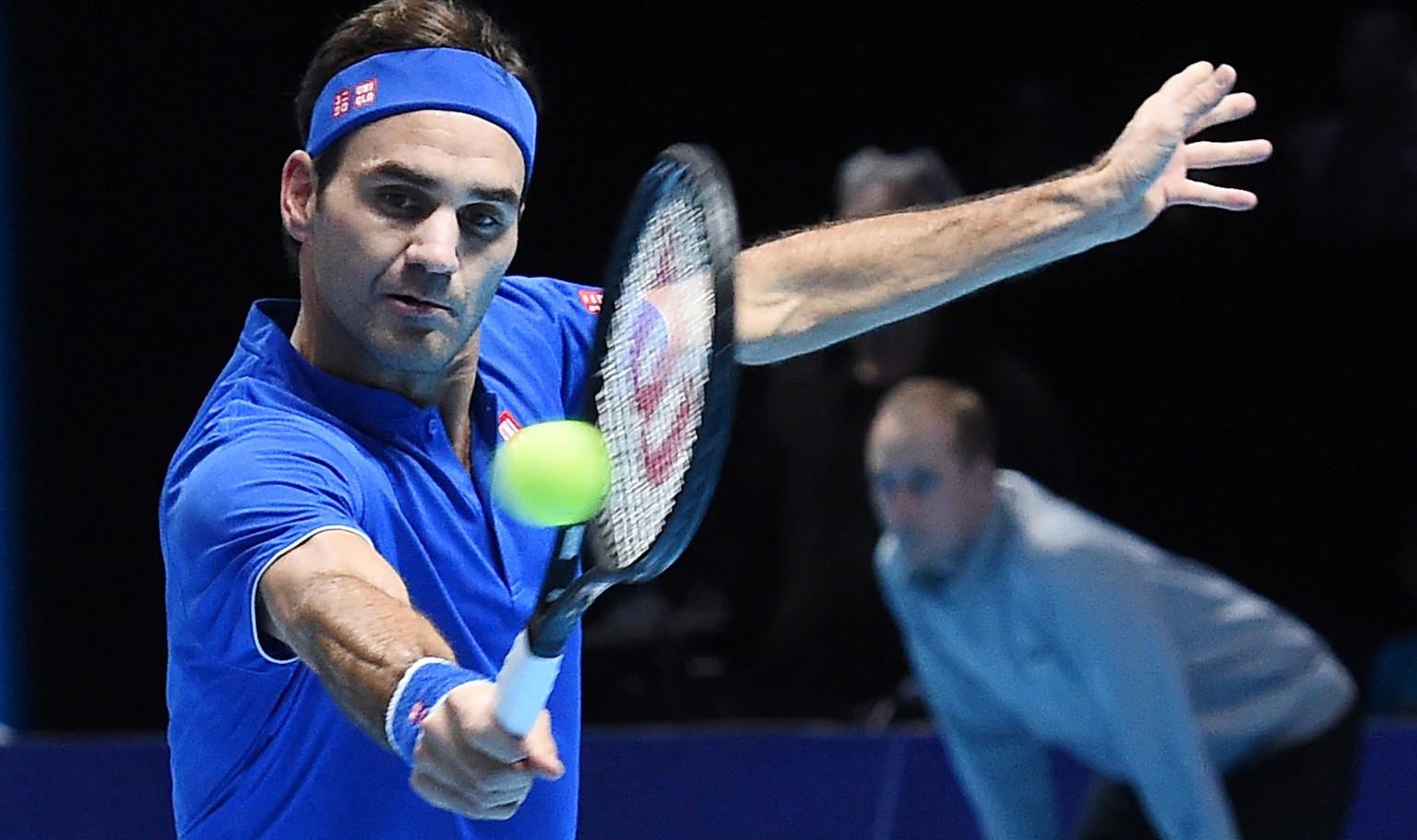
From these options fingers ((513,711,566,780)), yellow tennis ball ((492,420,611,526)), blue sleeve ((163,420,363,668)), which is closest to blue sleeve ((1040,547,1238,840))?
blue sleeve ((163,420,363,668))

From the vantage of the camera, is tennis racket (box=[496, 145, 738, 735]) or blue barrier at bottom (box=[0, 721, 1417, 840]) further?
blue barrier at bottom (box=[0, 721, 1417, 840])

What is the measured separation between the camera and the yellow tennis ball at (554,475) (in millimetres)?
1869

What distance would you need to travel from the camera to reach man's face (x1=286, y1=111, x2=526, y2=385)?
2.39 metres

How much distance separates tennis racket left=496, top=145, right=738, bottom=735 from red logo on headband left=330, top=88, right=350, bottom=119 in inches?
14.1

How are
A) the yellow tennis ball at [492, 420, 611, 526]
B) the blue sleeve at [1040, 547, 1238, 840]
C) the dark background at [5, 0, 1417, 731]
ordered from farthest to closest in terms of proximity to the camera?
the dark background at [5, 0, 1417, 731], the blue sleeve at [1040, 547, 1238, 840], the yellow tennis ball at [492, 420, 611, 526]

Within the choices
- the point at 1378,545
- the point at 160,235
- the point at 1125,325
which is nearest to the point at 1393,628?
the point at 1378,545

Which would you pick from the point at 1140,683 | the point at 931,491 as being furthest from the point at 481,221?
→ the point at 931,491

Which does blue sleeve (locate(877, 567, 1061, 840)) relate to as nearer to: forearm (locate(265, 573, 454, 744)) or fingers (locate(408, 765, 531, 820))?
forearm (locate(265, 573, 454, 744))

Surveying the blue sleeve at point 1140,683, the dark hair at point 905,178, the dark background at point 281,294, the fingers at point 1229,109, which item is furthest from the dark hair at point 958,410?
the dark background at point 281,294

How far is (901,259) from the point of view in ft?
9.13

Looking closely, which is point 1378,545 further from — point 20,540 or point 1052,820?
point 20,540

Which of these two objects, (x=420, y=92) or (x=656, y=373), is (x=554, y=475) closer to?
(x=656, y=373)

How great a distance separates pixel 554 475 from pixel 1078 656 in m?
2.35

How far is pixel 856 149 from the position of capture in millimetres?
6445
